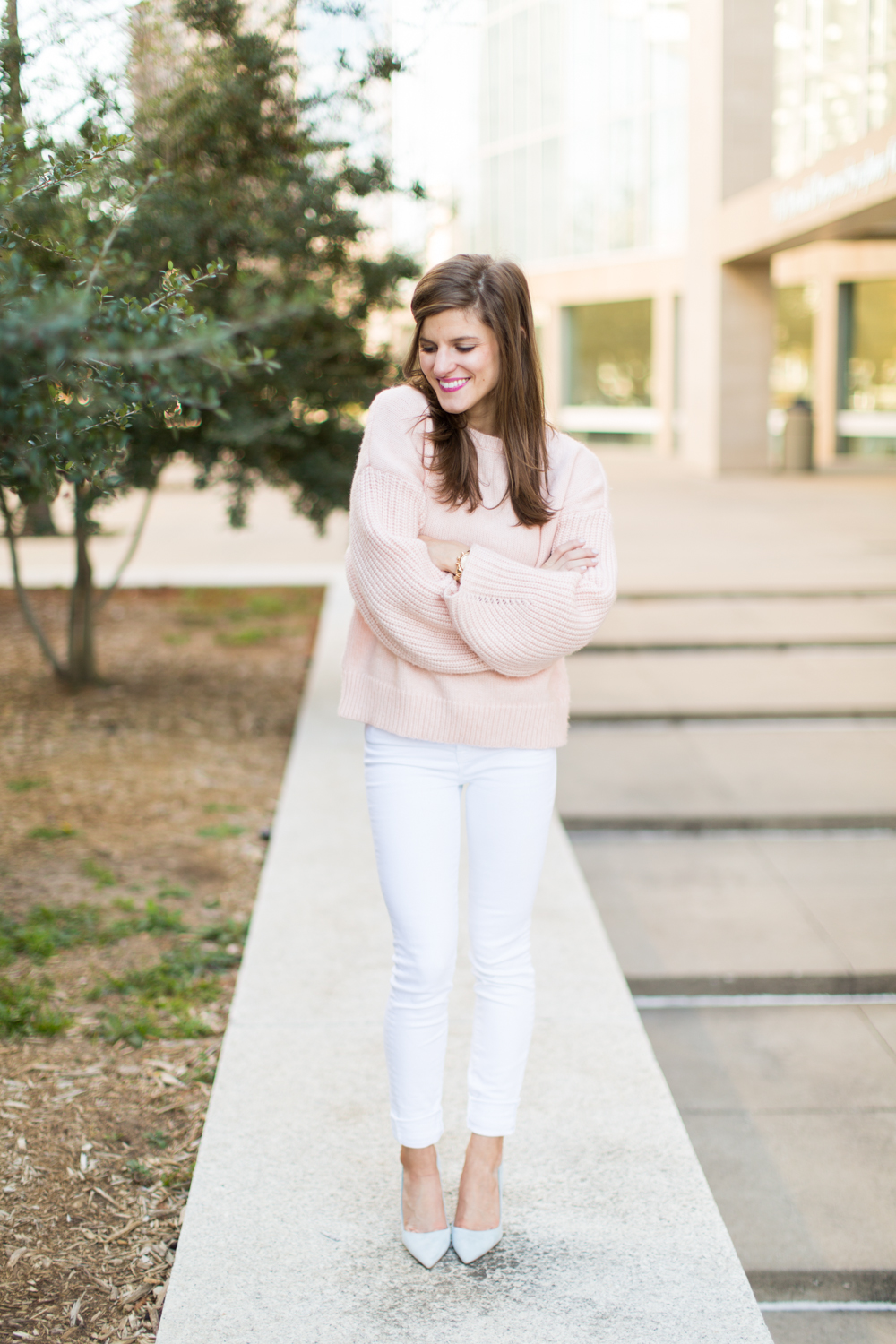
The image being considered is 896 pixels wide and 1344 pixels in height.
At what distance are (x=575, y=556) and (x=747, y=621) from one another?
662cm

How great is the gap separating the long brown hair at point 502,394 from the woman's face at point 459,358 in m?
0.01

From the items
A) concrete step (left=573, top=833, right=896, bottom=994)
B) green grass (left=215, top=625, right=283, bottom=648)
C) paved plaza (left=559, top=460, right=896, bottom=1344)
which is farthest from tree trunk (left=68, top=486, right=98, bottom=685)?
concrete step (left=573, top=833, right=896, bottom=994)

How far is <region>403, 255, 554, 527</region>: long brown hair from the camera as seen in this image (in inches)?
85.9

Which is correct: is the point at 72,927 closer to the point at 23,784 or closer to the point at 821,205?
the point at 23,784

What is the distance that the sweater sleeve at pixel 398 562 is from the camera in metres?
2.16

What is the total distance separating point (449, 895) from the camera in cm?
226

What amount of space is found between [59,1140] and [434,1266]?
1.02m

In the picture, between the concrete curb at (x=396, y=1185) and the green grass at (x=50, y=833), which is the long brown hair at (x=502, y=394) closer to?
the concrete curb at (x=396, y=1185)

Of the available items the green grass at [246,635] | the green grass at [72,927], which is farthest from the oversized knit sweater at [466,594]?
the green grass at [246,635]

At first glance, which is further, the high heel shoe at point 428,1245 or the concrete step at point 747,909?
the concrete step at point 747,909

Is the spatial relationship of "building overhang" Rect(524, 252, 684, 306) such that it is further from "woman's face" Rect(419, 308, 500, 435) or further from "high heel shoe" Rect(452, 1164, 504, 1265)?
"high heel shoe" Rect(452, 1164, 504, 1265)

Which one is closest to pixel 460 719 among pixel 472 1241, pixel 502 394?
pixel 502 394

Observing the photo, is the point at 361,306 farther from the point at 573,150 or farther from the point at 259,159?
the point at 573,150

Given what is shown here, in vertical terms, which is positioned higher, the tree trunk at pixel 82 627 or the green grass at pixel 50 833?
the tree trunk at pixel 82 627
